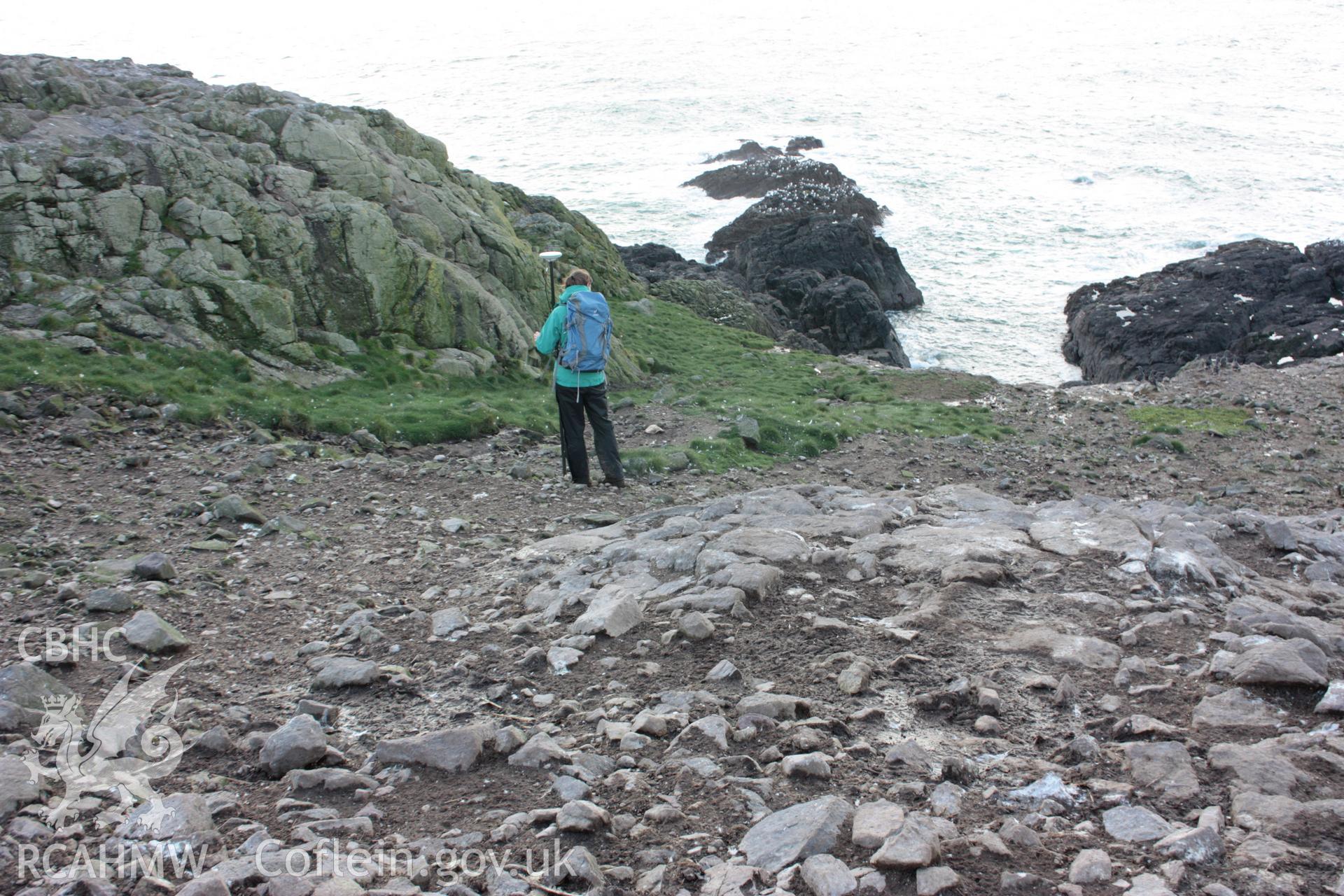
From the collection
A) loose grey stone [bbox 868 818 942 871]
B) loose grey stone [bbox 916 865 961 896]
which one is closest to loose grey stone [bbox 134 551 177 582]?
loose grey stone [bbox 868 818 942 871]

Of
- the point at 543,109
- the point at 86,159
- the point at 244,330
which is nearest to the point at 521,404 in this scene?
the point at 244,330

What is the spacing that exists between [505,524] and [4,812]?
6144 millimetres

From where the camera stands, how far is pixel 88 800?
14.2ft

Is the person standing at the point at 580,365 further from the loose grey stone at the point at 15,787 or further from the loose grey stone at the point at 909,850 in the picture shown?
the loose grey stone at the point at 909,850

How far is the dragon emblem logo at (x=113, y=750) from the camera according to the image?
4.38 metres

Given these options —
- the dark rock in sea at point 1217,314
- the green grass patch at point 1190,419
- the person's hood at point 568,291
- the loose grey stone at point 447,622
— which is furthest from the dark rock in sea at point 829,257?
the loose grey stone at point 447,622

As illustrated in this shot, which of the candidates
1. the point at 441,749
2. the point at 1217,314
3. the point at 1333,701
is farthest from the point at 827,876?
the point at 1217,314

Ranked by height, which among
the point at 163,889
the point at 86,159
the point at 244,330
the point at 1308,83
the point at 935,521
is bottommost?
the point at 935,521

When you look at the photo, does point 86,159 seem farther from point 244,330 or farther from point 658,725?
point 658,725

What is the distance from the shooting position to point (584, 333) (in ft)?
35.7

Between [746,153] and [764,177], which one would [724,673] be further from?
[746,153]

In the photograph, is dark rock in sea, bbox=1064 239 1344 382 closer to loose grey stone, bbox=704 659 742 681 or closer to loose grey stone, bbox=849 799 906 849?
loose grey stone, bbox=704 659 742 681

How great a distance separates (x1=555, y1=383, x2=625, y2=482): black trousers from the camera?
11.3 meters

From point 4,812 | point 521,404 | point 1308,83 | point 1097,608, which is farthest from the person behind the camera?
point 1308,83
